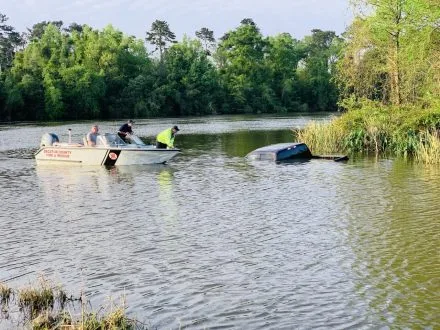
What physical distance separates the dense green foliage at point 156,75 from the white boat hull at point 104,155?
197 feet

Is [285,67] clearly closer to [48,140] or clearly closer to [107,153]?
[48,140]

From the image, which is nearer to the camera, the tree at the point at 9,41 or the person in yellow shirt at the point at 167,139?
the person in yellow shirt at the point at 167,139

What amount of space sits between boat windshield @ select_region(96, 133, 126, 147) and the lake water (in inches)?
177

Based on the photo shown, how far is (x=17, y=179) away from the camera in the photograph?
987 inches

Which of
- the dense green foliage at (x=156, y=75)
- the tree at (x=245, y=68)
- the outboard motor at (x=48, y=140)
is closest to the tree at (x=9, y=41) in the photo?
the dense green foliage at (x=156, y=75)

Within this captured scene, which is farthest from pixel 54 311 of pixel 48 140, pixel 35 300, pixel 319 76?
pixel 319 76

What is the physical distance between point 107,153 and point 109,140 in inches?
29.6

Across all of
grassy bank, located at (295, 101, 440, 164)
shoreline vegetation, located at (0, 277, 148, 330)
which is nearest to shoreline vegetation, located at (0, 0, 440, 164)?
grassy bank, located at (295, 101, 440, 164)

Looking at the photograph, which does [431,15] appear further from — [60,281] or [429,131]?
[60,281]

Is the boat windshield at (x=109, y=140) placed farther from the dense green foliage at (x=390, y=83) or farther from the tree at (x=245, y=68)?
the tree at (x=245, y=68)

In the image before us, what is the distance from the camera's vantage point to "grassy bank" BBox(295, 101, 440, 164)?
3050 centimetres

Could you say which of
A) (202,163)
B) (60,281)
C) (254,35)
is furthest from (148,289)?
(254,35)

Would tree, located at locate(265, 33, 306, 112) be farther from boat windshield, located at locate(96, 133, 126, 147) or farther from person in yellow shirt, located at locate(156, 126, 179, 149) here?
boat windshield, located at locate(96, 133, 126, 147)

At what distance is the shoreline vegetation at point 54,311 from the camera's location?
8.20 metres
